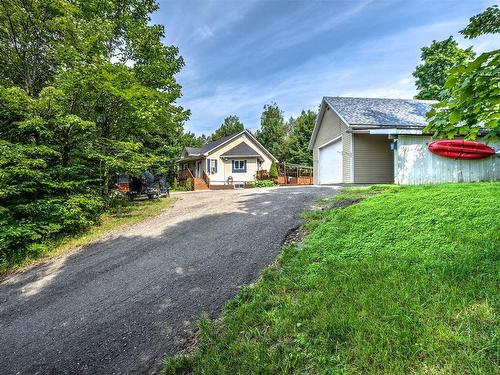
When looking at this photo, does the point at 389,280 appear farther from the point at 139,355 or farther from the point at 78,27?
the point at 78,27

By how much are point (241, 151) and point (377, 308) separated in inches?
968

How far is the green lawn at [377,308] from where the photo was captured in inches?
80.9

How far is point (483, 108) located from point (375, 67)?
1019 centimetres

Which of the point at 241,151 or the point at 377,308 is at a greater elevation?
the point at 241,151

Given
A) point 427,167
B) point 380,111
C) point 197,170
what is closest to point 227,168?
point 197,170

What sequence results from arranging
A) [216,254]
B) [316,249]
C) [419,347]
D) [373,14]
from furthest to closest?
[373,14] → [216,254] → [316,249] → [419,347]

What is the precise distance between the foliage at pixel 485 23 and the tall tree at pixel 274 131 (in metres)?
30.5

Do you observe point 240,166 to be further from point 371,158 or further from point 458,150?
point 458,150

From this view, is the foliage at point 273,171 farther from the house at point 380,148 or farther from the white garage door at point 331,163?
the white garage door at point 331,163

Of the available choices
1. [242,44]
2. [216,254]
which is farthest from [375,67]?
[216,254]

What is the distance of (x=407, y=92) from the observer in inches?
1084

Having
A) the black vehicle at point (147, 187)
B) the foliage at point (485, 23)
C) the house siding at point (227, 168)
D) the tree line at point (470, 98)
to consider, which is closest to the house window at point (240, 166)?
the house siding at point (227, 168)

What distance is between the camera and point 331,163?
15.6 metres

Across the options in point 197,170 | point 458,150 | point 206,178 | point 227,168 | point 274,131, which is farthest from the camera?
point 274,131
